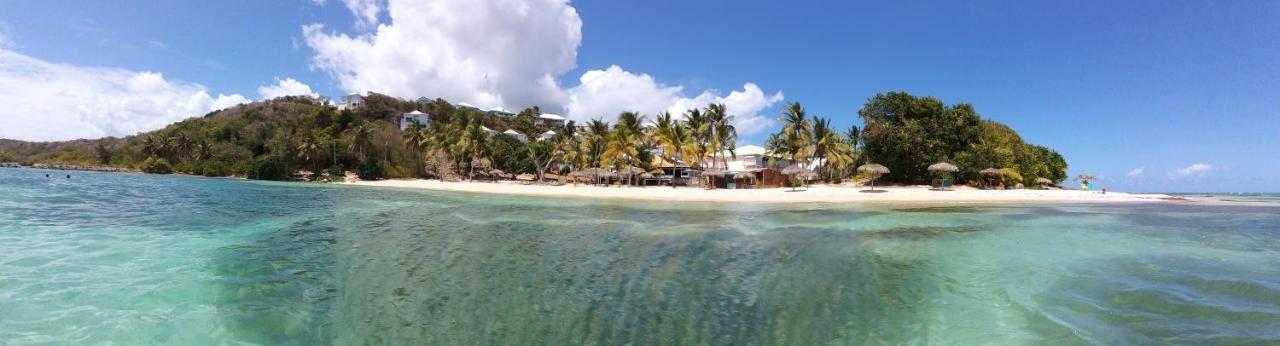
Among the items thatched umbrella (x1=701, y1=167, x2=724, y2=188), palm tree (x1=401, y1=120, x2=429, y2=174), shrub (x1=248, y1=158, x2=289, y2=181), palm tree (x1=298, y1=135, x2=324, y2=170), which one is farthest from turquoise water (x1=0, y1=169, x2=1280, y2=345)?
palm tree (x1=298, y1=135, x2=324, y2=170)

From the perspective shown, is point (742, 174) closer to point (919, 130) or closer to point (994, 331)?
point (919, 130)

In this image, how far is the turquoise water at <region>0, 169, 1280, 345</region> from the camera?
195 inches

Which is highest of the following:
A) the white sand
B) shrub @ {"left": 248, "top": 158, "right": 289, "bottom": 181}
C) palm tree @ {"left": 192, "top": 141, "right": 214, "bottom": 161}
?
palm tree @ {"left": 192, "top": 141, "right": 214, "bottom": 161}

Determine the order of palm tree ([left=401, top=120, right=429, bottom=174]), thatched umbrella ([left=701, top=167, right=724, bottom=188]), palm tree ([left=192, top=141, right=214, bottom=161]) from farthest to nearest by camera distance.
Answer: palm tree ([left=192, top=141, right=214, bottom=161]) < palm tree ([left=401, top=120, right=429, bottom=174]) < thatched umbrella ([left=701, top=167, right=724, bottom=188])

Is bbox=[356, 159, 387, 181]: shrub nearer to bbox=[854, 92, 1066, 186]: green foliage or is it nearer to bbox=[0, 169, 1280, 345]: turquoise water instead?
bbox=[0, 169, 1280, 345]: turquoise water

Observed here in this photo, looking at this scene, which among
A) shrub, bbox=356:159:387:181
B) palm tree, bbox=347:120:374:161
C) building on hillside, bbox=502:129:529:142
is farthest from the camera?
building on hillside, bbox=502:129:529:142

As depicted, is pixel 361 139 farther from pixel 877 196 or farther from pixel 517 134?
pixel 877 196

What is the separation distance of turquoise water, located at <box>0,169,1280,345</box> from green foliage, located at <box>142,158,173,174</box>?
60.8 metres

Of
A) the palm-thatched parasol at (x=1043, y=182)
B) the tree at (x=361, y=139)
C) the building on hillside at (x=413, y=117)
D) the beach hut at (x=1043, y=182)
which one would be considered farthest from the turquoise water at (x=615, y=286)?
the building on hillside at (x=413, y=117)

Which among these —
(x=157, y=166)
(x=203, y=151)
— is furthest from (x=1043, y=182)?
(x=157, y=166)

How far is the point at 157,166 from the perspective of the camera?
198 ft

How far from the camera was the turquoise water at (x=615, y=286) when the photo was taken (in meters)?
4.95

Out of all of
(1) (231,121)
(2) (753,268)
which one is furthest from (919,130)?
(1) (231,121)

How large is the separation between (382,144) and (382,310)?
62546 millimetres
